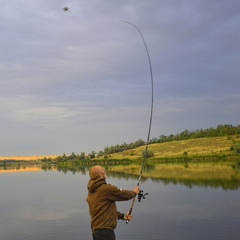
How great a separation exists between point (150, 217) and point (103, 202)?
9.38 meters

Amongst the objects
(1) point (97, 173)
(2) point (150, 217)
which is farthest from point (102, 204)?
(2) point (150, 217)

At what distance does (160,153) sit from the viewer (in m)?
84.8

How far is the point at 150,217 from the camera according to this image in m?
15.0

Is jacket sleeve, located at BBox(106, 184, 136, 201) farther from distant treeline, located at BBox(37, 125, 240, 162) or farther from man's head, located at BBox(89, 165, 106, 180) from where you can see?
distant treeline, located at BBox(37, 125, 240, 162)

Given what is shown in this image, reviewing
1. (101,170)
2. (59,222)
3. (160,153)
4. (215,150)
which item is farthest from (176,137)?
(101,170)

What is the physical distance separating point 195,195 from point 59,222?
829 centimetres

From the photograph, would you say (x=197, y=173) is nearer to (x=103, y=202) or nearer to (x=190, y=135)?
(x=103, y=202)

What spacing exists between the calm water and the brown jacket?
19.9 feet

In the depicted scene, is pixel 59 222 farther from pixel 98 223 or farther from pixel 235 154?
pixel 235 154

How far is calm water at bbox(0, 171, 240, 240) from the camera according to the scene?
1234 centimetres

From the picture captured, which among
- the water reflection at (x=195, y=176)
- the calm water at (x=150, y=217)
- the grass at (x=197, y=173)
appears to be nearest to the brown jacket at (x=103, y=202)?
the calm water at (x=150, y=217)

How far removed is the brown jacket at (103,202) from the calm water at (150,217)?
608 centimetres

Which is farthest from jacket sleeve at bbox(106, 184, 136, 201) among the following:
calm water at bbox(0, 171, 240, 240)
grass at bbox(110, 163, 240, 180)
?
grass at bbox(110, 163, 240, 180)

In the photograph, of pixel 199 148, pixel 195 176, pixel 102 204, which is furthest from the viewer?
pixel 199 148
